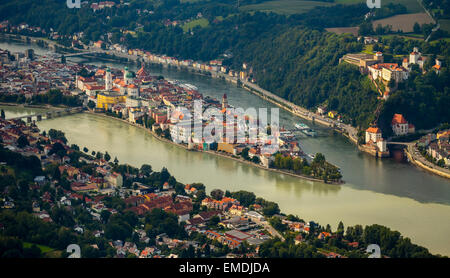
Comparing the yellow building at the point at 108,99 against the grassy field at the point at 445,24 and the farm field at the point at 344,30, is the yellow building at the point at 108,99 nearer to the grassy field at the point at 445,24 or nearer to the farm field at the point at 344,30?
the farm field at the point at 344,30

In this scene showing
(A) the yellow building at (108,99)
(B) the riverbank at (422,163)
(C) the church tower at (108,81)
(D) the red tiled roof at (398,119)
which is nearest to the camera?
(B) the riverbank at (422,163)

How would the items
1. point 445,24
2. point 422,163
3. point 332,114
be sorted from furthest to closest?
point 445,24
point 332,114
point 422,163

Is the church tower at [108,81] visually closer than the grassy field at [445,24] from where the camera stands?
Yes

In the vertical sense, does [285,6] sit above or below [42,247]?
above

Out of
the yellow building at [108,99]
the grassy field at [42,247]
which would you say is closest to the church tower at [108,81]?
the yellow building at [108,99]

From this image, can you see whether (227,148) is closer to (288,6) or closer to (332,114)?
(332,114)

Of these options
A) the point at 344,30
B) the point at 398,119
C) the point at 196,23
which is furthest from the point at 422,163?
the point at 196,23
